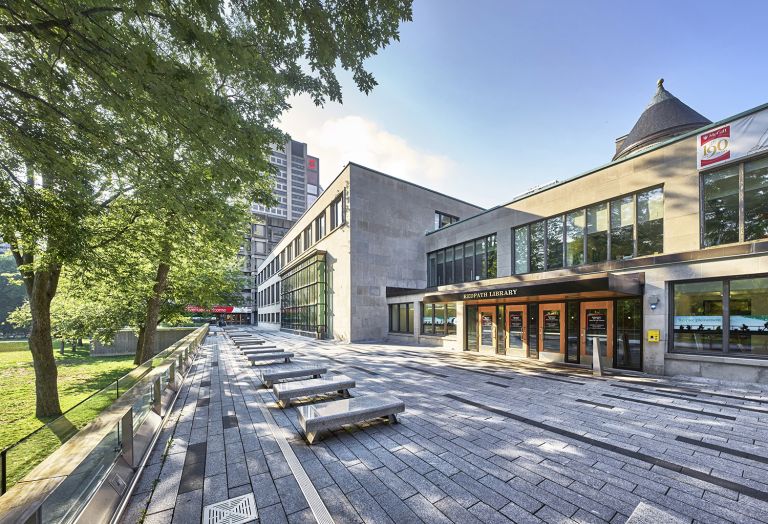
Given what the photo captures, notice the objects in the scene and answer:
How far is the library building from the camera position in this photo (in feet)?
32.0

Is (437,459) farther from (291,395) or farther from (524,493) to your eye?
(291,395)

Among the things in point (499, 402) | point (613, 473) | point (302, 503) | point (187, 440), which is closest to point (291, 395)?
point (187, 440)

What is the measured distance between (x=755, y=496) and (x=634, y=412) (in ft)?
11.0

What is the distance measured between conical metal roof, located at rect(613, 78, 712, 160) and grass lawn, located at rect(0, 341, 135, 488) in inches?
1156

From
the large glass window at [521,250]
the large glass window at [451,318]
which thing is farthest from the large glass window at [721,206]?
the large glass window at [451,318]

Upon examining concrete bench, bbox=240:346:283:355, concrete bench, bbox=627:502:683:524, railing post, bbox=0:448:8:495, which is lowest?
concrete bench, bbox=240:346:283:355

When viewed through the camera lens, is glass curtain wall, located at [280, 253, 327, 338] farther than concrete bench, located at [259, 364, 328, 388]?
Yes

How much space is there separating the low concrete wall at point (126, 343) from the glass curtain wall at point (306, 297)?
35.8 ft

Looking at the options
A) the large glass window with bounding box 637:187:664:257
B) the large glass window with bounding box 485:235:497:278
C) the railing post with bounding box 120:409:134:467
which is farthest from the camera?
the large glass window with bounding box 485:235:497:278

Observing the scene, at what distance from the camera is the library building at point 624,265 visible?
9758mm

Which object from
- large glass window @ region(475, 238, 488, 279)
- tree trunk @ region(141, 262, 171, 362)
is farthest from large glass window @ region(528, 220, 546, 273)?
tree trunk @ region(141, 262, 171, 362)

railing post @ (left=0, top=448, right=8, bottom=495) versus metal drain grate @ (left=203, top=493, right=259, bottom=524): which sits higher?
railing post @ (left=0, top=448, right=8, bottom=495)

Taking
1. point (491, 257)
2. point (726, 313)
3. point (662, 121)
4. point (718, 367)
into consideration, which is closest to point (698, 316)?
point (726, 313)

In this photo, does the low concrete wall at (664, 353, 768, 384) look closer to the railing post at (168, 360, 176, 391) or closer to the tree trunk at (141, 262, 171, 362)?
the railing post at (168, 360, 176, 391)
